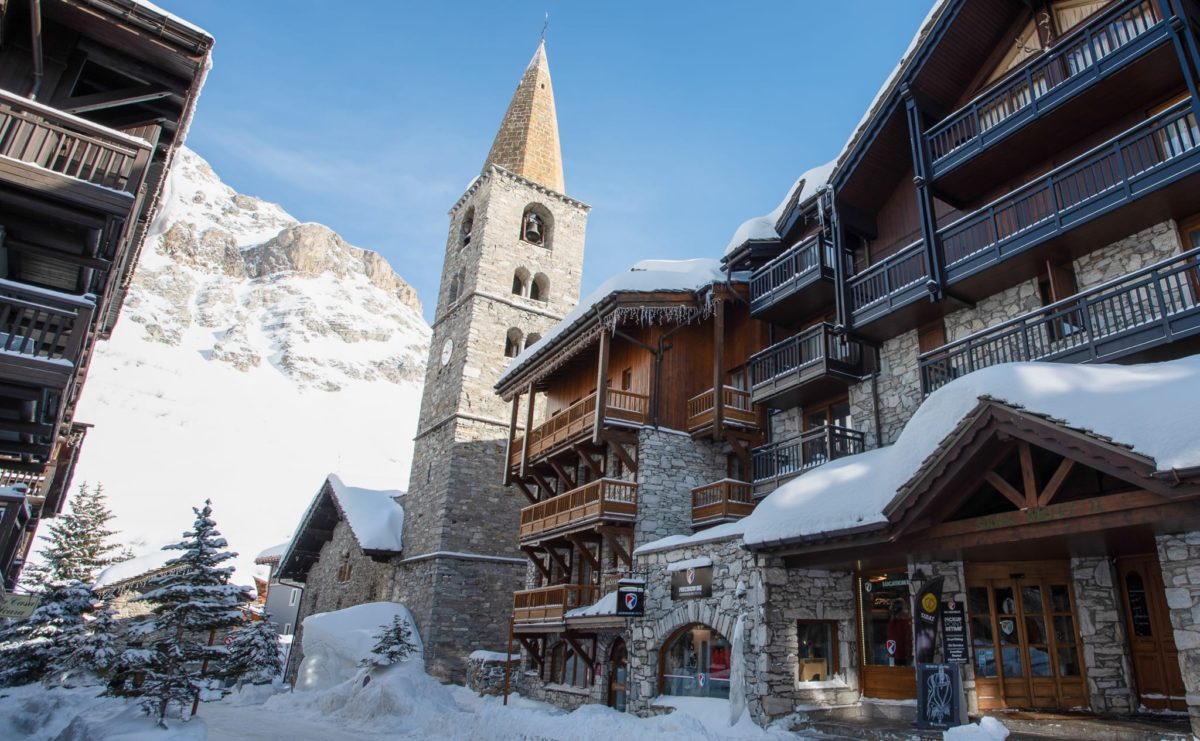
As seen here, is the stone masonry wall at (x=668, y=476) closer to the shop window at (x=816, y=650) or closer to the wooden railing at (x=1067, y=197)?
the shop window at (x=816, y=650)

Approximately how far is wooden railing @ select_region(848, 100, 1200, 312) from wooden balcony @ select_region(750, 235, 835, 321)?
1.97 m

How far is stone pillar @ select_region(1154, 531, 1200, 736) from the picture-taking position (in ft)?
25.7

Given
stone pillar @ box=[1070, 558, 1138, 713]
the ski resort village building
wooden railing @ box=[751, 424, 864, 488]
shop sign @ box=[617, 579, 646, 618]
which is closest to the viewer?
the ski resort village building

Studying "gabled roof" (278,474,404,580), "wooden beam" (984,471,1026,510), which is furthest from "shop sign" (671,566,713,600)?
"gabled roof" (278,474,404,580)

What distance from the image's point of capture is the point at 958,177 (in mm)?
14555

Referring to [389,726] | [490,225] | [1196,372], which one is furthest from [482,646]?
[1196,372]

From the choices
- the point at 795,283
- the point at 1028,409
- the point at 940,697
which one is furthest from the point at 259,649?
the point at 1028,409

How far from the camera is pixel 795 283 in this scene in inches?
683

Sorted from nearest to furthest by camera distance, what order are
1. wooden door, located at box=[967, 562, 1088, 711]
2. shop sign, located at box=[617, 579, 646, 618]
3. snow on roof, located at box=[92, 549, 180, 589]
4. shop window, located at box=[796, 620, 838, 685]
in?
wooden door, located at box=[967, 562, 1088, 711], shop window, located at box=[796, 620, 838, 685], shop sign, located at box=[617, 579, 646, 618], snow on roof, located at box=[92, 549, 180, 589]

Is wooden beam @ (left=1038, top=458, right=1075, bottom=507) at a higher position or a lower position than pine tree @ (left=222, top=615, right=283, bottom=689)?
higher

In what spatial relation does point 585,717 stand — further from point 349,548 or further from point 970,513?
point 349,548

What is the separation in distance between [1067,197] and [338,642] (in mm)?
23879

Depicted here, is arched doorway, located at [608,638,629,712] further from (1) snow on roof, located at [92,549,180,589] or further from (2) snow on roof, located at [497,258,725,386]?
(1) snow on roof, located at [92,549,180,589]

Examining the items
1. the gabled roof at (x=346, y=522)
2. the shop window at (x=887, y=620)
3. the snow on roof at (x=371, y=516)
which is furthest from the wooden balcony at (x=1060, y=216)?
the gabled roof at (x=346, y=522)
